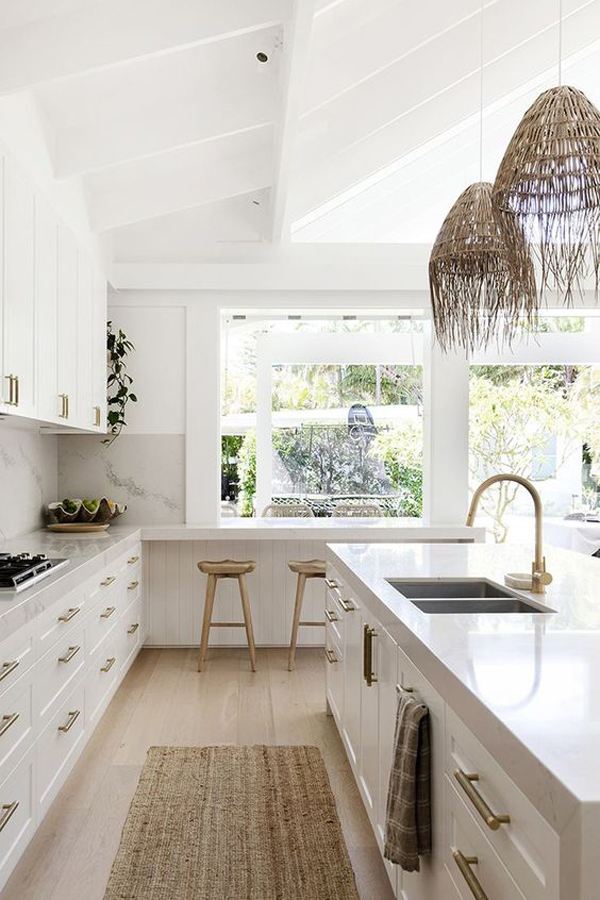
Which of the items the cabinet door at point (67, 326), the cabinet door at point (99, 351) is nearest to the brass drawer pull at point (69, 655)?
the cabinet door at point (67, 326)

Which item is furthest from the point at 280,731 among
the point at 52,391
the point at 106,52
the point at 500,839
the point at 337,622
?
the point at 106,52

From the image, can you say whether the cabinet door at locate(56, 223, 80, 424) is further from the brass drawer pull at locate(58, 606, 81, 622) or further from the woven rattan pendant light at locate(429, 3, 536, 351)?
the woven rattan pendant light at locate(429, 3, 536, 351)

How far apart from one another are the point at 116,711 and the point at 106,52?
3131 mm

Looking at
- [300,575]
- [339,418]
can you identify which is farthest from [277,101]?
[339,418]

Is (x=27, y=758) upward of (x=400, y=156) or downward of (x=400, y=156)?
downward

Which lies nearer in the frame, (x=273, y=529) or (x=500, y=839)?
(x=500, y=839)

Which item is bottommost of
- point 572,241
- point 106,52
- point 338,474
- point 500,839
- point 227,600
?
point 227,600

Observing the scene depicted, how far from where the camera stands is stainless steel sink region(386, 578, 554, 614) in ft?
8.56

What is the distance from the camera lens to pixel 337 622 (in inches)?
139

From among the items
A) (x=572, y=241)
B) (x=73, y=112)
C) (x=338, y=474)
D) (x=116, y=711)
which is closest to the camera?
(x=572, y=241)

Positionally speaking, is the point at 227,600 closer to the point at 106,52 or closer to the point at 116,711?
the point at 116,711

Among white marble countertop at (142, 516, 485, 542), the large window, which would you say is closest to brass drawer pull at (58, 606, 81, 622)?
white marble countertop at (142, 516, 485, 542)

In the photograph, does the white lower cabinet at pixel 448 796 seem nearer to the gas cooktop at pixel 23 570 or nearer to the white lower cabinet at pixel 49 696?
the white lower cabinet at pixel 49 696

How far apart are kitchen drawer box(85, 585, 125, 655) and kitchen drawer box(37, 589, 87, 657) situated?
6.6 inches
